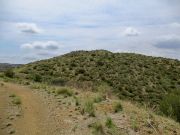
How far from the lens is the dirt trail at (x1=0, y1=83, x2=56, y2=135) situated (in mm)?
15289

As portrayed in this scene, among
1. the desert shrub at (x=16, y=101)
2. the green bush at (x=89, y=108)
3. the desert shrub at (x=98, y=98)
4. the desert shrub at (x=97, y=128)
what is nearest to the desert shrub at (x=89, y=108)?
the green bush at (x=89, y=108)

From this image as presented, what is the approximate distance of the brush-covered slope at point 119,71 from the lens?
5169cm

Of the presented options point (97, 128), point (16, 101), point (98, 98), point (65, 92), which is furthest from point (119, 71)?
point (97, 128)

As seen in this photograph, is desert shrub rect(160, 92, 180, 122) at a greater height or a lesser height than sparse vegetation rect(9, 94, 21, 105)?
lesser

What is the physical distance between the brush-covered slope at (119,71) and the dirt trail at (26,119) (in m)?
27.3

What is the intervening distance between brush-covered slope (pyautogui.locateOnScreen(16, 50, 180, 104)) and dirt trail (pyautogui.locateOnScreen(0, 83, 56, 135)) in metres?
27.3

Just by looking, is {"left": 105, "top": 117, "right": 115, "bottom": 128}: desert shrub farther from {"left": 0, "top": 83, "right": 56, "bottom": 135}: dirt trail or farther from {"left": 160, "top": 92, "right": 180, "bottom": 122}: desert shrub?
{"left": 160, "top": 92, "right": 180, "bottom": 122}: desert shrub

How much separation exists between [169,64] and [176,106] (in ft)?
169

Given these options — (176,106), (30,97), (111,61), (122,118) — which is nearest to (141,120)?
(122,118)

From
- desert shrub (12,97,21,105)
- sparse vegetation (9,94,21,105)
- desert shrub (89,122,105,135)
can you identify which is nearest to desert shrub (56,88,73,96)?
sparse vegetation (9,94,21,105)

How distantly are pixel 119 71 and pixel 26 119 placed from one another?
149ft

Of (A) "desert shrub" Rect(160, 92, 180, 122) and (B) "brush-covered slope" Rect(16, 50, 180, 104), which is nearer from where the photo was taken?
(A) "desert shrub" Rect(160, 92, 180, 122)

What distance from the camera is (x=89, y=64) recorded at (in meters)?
64.4

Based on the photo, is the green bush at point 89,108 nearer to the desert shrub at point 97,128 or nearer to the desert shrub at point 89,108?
the desert shrub at point 89,108
